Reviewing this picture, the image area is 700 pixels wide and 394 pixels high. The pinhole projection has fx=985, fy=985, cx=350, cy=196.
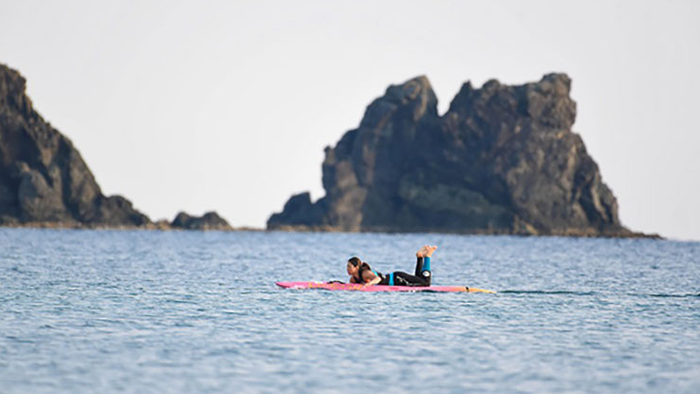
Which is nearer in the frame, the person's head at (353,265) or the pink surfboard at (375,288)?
the person's head at (353,265)

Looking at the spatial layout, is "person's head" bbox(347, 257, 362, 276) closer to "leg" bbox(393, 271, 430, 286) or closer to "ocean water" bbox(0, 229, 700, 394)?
"ocean water" bbox(0, 229, 700, 394)

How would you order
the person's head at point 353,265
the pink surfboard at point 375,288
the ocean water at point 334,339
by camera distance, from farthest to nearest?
the pink surfboard at point 375,288 < the person's head at point 353,265 < the ocean water at point 334,339

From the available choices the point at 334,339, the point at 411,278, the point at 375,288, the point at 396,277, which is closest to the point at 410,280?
the point at 411,278

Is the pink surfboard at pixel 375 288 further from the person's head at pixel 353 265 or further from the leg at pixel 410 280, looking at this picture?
the person's head at pixel 353 265

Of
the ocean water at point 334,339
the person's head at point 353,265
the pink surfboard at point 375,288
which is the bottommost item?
the ocean water at point 334,339

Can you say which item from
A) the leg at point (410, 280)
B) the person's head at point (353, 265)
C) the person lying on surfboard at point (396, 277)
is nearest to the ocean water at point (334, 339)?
the leg at point (410, 280)

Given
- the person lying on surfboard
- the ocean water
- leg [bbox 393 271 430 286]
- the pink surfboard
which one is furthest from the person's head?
leg [bbox 393 271 430 286]

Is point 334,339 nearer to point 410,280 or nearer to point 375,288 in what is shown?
point 375,288

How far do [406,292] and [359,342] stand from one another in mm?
14656

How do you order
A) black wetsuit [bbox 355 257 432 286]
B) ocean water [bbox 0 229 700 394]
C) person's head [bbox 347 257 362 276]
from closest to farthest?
ocean water [bbox 0 229 700 394] → person's head [bbox 347 257 362 276] → black wetsuit [bbox 355 257 432 286]

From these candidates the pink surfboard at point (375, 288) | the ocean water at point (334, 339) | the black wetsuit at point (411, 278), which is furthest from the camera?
the black wetsuit at point (411, 278)

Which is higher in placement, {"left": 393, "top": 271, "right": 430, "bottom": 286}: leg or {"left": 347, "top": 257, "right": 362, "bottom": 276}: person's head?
{"left": 347, "top": 257, "right": 362, "bottom": 276}: person's head

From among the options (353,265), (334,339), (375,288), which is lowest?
(334,339)

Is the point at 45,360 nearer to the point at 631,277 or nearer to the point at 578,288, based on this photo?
the point at 578,288
